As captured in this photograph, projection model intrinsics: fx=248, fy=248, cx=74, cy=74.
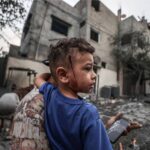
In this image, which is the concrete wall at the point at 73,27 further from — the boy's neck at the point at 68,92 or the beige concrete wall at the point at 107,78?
the boy's neck at the point at 68,92

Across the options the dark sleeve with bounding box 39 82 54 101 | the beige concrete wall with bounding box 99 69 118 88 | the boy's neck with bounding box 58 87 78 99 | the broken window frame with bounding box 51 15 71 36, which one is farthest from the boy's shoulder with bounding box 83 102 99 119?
the beige concrete wall with bounding box 99 69 118 88

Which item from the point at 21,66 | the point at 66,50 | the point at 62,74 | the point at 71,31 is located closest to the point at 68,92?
the point at 62,74

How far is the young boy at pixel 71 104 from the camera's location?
1.04m

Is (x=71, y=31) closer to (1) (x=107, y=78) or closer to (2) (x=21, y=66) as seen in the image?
(1) (x=107, y=78)

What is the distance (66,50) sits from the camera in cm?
120

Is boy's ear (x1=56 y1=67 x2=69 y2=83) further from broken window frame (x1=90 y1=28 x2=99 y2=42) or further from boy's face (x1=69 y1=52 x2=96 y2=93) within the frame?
broken window frame (x1=90 y1=28 x2=99 y2=42)

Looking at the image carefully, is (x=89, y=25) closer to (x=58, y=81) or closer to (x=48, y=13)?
(x=48, y=13)

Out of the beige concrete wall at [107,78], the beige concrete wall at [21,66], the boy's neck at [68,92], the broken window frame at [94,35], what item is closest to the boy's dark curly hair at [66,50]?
the boy's neck at [68,92]

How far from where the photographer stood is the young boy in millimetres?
1038

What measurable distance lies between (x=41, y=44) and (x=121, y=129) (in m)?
16.2

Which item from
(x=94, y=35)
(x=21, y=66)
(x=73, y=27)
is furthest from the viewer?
(x=94, y=35)

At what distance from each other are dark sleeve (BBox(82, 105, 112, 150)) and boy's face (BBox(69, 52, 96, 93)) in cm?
16

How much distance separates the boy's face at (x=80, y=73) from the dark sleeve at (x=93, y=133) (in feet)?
0.52

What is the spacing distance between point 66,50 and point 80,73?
0.13m
